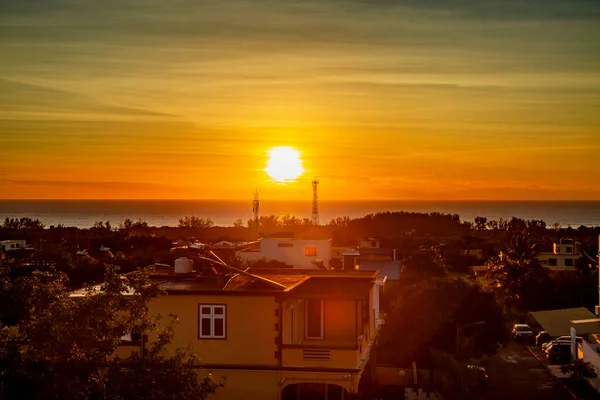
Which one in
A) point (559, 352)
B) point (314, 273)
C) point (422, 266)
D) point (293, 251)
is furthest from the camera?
point (422, 266)

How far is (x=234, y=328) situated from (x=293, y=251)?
118 feet

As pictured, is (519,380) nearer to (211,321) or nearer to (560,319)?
(560,319)

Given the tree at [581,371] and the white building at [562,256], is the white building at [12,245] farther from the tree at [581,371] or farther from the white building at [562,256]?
the tree at [581,371]

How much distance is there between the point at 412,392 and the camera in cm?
3356

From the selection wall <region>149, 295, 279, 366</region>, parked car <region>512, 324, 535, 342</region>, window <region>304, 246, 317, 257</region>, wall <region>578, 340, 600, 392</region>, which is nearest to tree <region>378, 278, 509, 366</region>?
wall <region>578, 340, 600, 392</region>

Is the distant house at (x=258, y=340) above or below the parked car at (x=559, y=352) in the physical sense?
above

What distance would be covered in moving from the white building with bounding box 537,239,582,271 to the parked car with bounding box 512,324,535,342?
23.9 m

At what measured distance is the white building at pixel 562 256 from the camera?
73.0m

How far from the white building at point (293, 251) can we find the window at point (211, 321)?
33859mm

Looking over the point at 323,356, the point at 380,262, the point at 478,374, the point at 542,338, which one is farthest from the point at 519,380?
the point at 380,262

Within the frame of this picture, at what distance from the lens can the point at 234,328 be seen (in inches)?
898

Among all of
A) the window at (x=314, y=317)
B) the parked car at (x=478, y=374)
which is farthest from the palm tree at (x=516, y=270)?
the window at (x=314, y=317)

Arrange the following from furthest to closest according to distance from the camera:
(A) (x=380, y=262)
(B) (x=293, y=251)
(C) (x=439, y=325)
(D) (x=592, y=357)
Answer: (A) (x=380, y=262) → (B) (x=293, y=251) → (C) (x=439, y=325) → (D) (x=592, y=357)

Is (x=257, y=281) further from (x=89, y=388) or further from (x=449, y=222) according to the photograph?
(x=449, y=222)
